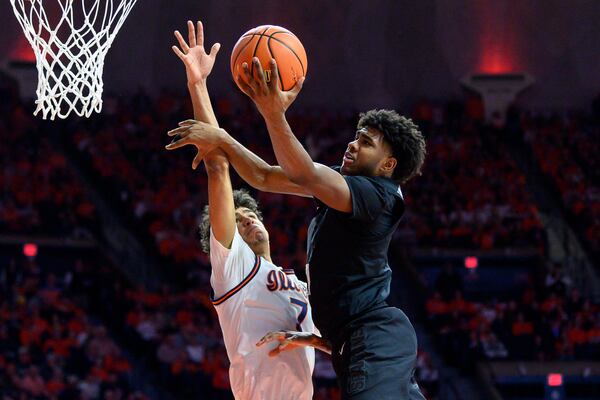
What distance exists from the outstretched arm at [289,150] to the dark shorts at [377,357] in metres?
0.52

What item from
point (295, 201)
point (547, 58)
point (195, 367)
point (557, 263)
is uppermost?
point (547, 58)

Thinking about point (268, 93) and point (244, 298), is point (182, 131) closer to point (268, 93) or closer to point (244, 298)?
point (268, 93)

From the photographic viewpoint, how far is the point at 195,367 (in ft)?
35.1

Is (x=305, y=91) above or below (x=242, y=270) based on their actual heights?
above

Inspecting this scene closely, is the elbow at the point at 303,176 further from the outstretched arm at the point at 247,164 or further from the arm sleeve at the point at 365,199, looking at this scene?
the outstretched arm at the point at 247,164

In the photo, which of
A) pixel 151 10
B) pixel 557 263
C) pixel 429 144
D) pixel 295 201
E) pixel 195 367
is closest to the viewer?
pixel 195 367

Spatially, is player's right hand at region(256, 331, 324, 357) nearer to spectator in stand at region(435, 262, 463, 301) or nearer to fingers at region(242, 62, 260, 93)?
fingers at region(242, 62, 260, 93)

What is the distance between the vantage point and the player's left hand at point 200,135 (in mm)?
4055

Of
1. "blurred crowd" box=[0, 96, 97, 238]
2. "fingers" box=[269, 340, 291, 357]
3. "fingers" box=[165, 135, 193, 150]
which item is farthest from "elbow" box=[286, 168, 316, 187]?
"blurred crowd" box=[0, 96, 97, 238]

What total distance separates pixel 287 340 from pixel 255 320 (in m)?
0.24

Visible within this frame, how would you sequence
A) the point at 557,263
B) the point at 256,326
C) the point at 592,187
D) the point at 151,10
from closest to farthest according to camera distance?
1. the point at 256,326
2. the point at 557,263
3. the point at 592,187
4. the point at 151,10

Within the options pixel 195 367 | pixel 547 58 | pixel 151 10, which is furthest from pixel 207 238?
pixel 547 58

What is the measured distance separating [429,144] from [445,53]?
290cm

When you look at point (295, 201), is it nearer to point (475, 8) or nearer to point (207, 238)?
point (475, 8)
